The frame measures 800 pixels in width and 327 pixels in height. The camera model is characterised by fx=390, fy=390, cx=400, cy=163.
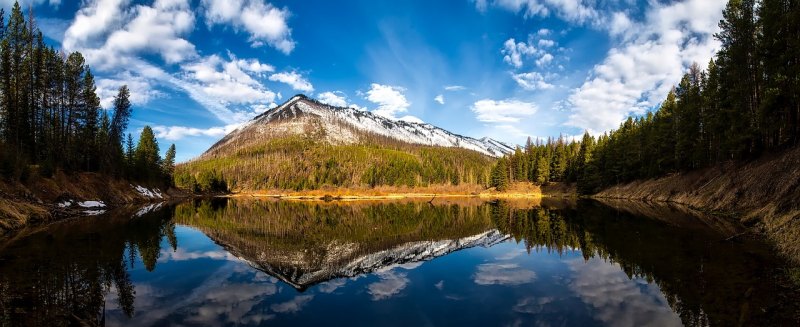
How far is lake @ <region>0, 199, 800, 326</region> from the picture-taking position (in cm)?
964

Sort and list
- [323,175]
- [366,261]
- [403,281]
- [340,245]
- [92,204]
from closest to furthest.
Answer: [403,281], [366,261], [340,245], [92,204], [323,175]

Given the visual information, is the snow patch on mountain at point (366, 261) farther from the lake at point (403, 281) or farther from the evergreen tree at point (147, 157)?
the evergreen tree at point (147, 157)

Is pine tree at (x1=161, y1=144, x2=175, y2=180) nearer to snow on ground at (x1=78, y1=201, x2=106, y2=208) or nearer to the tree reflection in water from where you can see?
snow on ground at (x1=78, y1=201, x2=106, y2=208)

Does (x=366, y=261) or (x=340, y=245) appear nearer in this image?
(x=366, y=261)

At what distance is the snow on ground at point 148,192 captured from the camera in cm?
6904

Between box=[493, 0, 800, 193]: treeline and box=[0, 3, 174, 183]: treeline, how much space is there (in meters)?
58.4

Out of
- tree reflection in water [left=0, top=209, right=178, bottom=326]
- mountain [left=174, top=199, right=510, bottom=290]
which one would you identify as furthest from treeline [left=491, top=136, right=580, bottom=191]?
tree reflection in water [left=0, top=209, right=178, bottom=326]

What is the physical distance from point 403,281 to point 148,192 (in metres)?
75.0

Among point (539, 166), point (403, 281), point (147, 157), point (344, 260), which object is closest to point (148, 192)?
point (147, 157)

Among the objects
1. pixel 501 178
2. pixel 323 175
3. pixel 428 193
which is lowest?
pixel 428 193

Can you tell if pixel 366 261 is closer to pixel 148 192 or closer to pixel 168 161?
pixel 148 192

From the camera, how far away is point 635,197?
59906mm

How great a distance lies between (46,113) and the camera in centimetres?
4678

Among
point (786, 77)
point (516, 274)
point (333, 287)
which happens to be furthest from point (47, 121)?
point (786, 77)
